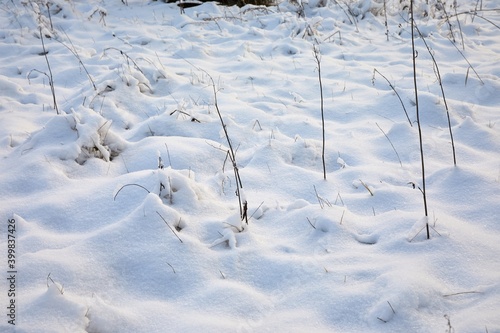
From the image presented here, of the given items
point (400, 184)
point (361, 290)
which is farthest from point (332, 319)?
point (400, 184)

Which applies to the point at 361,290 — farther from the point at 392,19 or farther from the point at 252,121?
the point at 392,19

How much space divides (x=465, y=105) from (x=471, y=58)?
1.77m

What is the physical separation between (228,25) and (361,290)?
5912 millimetres

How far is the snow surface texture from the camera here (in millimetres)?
1563

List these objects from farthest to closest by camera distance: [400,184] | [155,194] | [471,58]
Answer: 1. [471,58]
2. [400,184]
3. [155,194]

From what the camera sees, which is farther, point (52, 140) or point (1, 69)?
point (1, 69)

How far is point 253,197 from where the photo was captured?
2.42 m

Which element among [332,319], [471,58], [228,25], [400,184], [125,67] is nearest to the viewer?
[332,319]

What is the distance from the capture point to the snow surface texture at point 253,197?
1563mm

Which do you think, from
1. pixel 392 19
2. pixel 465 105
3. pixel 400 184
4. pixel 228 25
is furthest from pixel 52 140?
pixel 392 19

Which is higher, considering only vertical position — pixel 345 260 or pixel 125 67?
pixel 125 67

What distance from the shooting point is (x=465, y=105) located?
3.43 m

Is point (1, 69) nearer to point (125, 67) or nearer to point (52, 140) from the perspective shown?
point (125, 67)

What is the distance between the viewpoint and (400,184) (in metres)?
2.50
